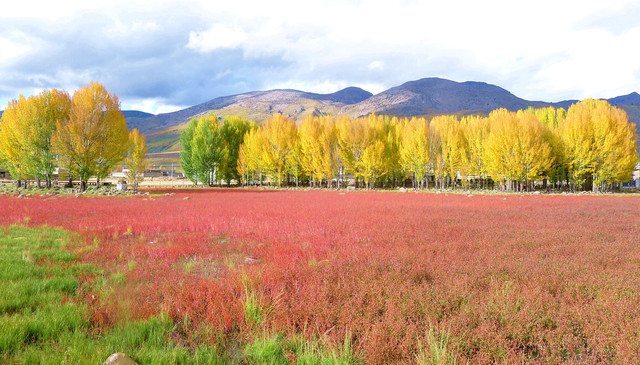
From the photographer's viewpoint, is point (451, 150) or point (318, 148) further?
point (318, 148)

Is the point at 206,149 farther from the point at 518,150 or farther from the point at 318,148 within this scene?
the point at 518,150

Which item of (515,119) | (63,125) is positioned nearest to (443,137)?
(515,119)

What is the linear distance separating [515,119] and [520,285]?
41.3 meters

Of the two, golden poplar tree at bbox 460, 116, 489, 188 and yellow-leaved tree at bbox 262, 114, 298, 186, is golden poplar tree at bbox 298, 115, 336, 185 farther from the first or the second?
golden poplar tree at bbox 460, 116, 489, 188

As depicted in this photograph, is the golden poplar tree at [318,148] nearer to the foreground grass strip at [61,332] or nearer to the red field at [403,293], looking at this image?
the red field at [403,293]

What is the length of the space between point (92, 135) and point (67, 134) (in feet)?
6.63

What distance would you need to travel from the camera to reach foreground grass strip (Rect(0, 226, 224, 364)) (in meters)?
2.62

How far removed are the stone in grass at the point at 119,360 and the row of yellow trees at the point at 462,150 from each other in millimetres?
42157

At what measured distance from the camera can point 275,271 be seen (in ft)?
15.4

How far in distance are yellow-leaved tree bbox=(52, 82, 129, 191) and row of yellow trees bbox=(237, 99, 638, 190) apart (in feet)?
71.8

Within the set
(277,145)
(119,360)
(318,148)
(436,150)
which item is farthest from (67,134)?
(436,150)

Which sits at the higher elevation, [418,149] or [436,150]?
[418,149]

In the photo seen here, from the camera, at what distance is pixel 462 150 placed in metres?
42.5

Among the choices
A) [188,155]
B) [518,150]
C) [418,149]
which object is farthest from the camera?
[188,155]
